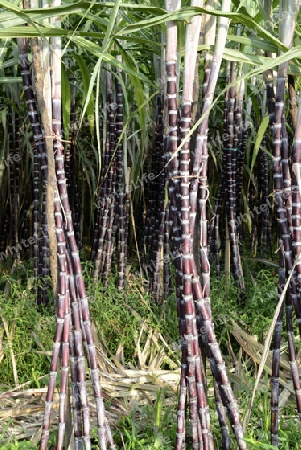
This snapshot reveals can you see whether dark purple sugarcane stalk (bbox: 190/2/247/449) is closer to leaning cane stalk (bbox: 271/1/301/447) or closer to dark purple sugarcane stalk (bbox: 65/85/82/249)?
leaning cane stalk (bbox: 271/1/301/447)

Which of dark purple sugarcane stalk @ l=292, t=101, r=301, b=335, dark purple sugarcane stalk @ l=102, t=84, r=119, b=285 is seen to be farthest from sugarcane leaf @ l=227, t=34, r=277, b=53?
dark purple sugarcane stalk @ l=102, t=84, r=119, b=285

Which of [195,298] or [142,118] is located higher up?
[142,118]

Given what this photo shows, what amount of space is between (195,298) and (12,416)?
0.76m

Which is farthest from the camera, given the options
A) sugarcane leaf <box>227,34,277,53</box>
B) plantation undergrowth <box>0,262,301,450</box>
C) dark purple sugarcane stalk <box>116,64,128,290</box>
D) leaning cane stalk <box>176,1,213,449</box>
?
dark purple sugarcane stalk <box>116,64,128,290</box>

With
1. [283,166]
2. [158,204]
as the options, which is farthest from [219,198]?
[283,166]

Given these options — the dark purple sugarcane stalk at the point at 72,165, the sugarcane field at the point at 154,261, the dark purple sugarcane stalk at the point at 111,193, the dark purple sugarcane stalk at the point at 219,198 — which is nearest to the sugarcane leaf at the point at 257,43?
the sugarcane field at the point at 154,261

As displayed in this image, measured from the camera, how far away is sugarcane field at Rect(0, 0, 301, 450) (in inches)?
48.1

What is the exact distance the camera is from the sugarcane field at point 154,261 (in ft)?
4.01

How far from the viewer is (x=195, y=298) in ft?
4.12

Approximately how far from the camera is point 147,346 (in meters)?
2.19

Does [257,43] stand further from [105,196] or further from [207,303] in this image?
[105,196]

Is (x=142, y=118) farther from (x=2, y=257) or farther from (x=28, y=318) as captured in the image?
(x=2, y=257)

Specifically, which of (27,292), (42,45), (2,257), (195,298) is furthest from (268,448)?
(2,257)

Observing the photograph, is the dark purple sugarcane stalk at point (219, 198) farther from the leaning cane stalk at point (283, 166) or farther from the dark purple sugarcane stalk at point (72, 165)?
the leaning cane stalk at point (283, 166)
